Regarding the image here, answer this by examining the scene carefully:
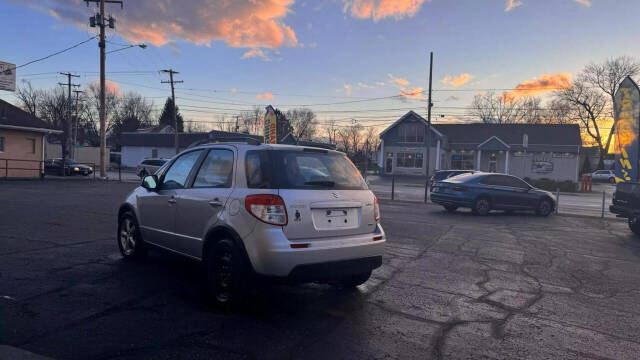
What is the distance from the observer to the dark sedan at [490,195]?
14.8m

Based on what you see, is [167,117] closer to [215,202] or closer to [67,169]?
[67,169]

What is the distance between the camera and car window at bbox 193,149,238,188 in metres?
4.68

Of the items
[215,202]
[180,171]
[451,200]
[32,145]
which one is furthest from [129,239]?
[32,145]

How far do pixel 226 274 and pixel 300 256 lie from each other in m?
0.88

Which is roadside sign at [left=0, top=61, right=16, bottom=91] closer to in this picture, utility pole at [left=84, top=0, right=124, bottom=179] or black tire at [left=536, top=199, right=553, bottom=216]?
utility pole at [left=84, top=0, right=124, bottom=179]

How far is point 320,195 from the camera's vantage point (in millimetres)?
4352

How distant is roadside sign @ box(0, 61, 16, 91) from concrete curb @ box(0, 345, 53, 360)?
30864 millimetres

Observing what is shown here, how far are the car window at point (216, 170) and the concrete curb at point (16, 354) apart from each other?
218 cm

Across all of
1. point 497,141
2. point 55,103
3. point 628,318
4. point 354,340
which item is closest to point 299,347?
point 354,340

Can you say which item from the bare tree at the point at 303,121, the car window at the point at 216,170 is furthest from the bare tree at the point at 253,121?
the car window at the point at 216,170

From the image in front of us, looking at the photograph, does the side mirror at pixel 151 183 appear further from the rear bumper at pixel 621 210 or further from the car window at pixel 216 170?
the rear bumper at pixel 621 210

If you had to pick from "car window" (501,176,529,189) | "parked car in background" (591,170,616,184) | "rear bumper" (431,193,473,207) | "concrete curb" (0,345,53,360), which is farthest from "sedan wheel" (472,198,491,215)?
"parked car in background" (591,170,616,184)

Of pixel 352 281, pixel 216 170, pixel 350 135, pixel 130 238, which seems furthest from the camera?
pixel 350 135

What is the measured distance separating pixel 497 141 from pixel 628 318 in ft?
153
